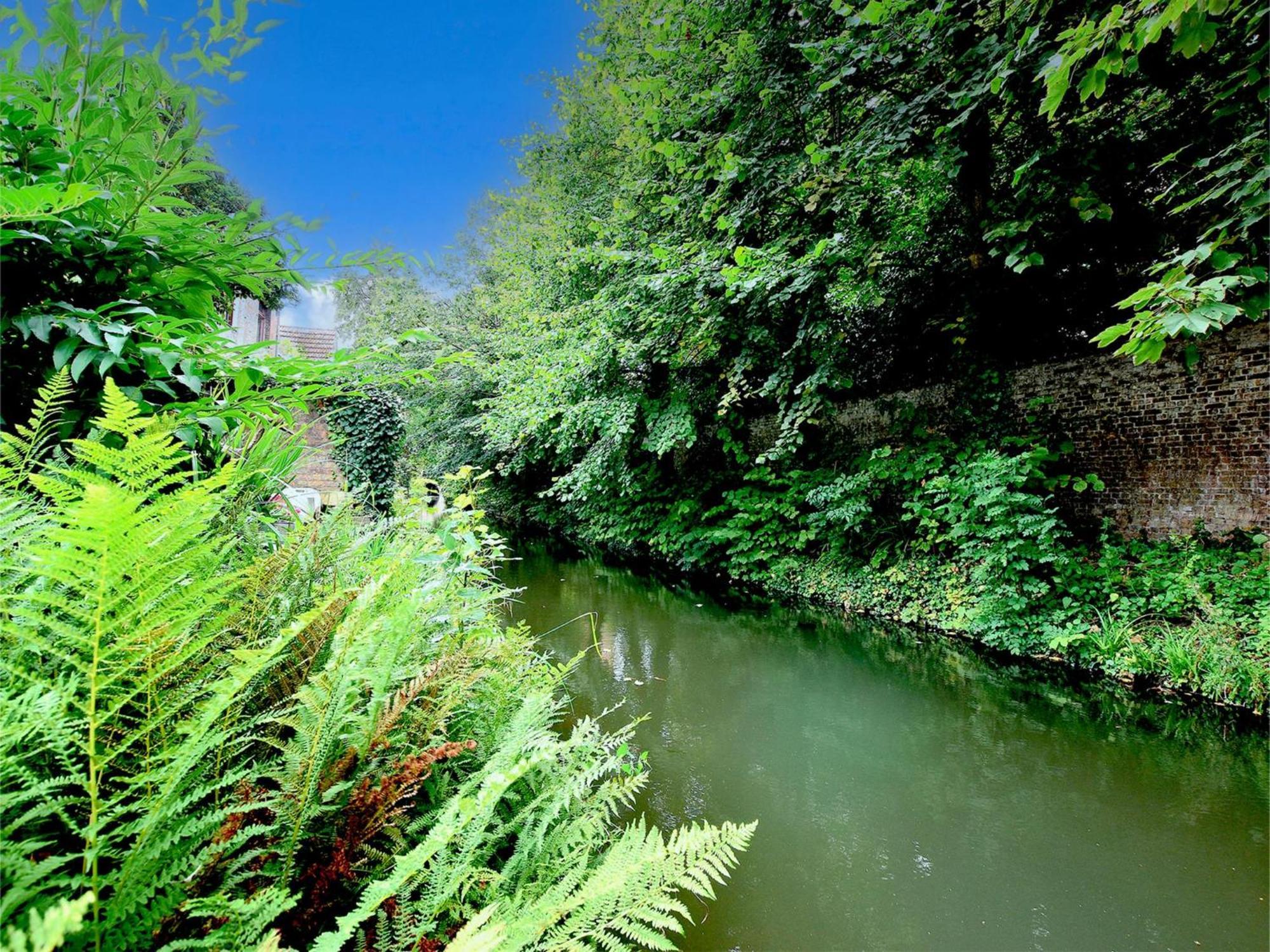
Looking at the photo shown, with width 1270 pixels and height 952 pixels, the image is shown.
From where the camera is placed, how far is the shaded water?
6.22 ft

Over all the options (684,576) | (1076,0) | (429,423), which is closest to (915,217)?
(1076,0)

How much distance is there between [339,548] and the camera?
60.2 inches

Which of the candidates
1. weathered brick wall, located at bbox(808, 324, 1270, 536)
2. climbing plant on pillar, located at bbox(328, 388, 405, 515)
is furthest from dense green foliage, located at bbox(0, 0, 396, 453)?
climbing plant on pillar, located at bbox(328, 388, 405, 515)

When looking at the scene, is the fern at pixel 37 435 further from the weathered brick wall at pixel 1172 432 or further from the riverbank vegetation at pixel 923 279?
the weathered brick wall at pixel 1172 432

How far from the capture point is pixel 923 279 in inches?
248

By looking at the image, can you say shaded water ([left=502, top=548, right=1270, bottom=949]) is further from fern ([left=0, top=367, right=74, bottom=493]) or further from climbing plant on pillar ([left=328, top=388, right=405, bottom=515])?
climbing plant on pillar ([left=328, top=388, right=405, bottom=515])

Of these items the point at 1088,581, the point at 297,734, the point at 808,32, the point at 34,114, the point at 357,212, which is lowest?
the point at 1088,581

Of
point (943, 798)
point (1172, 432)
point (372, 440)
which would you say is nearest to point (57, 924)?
point (943, 798)

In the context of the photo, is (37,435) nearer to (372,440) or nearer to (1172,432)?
(1172,432)

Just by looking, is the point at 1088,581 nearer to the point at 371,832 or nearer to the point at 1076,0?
the point at 1076,0

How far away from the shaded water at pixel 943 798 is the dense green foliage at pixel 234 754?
1.29 metres

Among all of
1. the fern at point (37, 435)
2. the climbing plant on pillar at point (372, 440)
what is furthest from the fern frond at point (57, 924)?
the climbing plant on pillar at point (372, 440)

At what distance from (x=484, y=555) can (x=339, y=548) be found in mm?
901

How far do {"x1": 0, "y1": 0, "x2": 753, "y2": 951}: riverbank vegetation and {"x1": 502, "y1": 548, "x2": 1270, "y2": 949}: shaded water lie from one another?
130 cm
